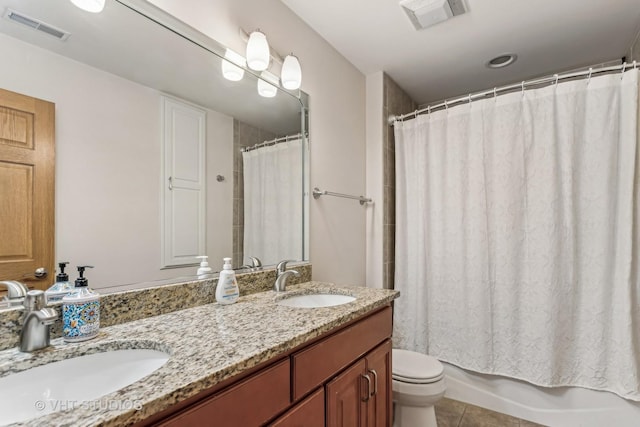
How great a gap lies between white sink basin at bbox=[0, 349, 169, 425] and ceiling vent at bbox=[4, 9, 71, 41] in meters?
0.86

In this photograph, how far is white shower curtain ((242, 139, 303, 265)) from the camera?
1489 millimetres

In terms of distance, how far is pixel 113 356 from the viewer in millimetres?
789

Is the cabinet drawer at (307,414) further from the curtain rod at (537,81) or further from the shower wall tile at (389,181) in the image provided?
the curtain rod at (537,81)

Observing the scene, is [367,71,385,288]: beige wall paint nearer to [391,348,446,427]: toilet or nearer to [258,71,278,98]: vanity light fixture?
[391,348,446,427]: toilet

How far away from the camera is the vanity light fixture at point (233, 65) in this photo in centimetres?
137

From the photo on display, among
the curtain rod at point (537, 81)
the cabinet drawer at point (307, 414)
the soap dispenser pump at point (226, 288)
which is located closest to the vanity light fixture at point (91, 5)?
the soap dispenser pump at point (226, 288)

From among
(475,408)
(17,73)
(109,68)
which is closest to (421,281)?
(475,408)

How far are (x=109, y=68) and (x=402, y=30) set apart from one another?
5.09 ft

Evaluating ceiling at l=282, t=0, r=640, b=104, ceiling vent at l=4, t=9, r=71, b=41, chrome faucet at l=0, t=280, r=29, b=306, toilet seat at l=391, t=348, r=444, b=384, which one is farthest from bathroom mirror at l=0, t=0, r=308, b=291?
toilet seat at l=391, t=348, r=444, b=384

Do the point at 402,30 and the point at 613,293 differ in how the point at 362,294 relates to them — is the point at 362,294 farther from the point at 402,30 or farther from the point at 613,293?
the point at 402,30

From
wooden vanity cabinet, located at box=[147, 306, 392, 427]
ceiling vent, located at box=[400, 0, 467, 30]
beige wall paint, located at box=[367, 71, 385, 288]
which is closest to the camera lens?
wooden vanity cabinet, located at box=[147, 306, 392, 427]

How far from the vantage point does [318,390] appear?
95 centimetres

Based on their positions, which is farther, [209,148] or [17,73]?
[209,148]

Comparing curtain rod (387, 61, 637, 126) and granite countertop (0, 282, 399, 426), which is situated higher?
curtain rod (387, 61, 637, 126)
